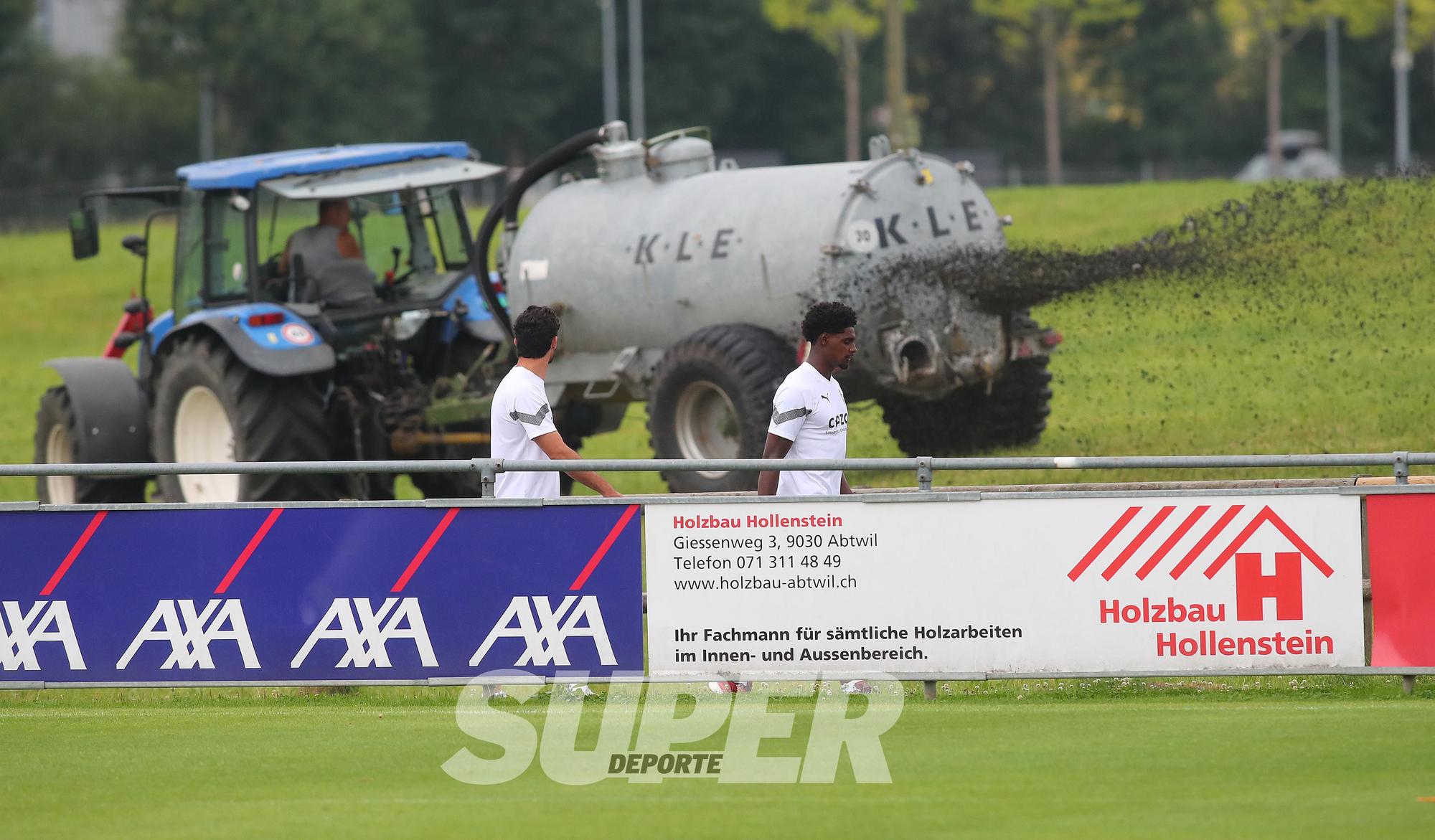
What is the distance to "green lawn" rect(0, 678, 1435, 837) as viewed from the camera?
644cm

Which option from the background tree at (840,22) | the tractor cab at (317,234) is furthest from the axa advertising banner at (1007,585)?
the background tree at (840,22)

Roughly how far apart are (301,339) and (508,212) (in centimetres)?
186

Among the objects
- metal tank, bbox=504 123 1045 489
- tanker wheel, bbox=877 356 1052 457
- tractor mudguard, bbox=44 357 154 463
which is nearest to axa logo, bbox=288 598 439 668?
metal tank, bbox=504 123 1045 489

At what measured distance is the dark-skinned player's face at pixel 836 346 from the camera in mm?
8977

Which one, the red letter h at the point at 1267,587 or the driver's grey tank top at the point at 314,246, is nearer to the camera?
the red letter h at the point at 1267,587

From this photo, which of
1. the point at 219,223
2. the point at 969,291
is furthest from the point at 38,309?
the point at 969,291

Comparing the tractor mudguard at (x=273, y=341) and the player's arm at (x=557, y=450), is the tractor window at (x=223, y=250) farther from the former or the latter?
the player's arm at (x=557, y=450)

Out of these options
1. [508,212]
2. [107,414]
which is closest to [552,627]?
[508,212]

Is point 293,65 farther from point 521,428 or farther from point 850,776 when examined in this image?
point 850,776

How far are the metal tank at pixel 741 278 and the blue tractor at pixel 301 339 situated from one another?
33.7 inches

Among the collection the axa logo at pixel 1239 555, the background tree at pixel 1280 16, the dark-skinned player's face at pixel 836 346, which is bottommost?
the axa logo at pixel 1239 555

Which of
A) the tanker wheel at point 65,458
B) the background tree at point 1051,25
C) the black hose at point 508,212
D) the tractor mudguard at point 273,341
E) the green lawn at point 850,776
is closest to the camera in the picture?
the green lawn at point 850,776

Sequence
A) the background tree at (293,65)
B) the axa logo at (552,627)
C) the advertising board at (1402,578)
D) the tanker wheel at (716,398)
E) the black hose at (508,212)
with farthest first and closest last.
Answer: the background tree at (293,65), the black hose at (508,212), the tanker wheel at (716,398), the axa logo at (552,627), the advertising board at (1402,578)

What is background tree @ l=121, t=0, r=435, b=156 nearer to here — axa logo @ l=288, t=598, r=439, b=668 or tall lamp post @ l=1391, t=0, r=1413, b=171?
tall lamp post @ l=1391, t=0, r=1413, b=171
